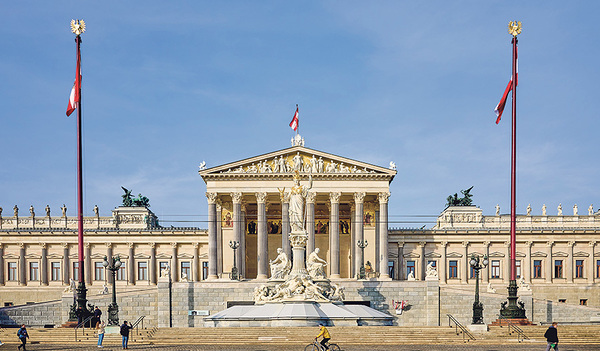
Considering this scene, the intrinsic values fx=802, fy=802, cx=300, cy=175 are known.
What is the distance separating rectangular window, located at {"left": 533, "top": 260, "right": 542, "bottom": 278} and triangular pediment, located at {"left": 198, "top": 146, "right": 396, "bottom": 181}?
934 inches

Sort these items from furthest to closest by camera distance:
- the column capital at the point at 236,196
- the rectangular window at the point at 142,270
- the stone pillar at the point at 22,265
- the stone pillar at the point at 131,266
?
the rectangular window at the point at 142,270
the stone pillar at the point at 131,266
the stone pillar at the point at 22,265
the column capital at the point at 236,196

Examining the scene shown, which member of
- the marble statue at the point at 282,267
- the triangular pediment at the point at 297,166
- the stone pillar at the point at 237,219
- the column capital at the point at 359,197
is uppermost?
the triangular pediment at the point at 297,166

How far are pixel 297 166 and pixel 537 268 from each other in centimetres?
3273

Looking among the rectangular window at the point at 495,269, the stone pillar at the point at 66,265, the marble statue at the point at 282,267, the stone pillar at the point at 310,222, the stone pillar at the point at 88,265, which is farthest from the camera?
the rectangular window at the point at 495,269

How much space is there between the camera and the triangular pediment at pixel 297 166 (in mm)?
83250

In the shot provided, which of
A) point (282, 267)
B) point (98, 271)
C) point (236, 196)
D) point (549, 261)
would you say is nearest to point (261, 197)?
point (236, 196)

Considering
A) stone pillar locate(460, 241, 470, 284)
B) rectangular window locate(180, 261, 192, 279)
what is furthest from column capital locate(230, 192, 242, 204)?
stone pillar locate(460, 241, 470, 284)

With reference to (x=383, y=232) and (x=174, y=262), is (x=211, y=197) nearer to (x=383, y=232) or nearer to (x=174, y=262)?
(x=174, y=262)

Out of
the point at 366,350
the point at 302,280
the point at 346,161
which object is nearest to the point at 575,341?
the point at 366,350

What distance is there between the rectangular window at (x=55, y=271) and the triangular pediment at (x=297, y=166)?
24.5 metres

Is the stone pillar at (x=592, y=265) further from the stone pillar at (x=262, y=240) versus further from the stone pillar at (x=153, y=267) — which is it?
the stone pillar at (x=153, y=267)

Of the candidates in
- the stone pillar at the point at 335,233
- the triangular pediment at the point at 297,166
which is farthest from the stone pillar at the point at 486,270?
the stone pillar at the point at 335,233

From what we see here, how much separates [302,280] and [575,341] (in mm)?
17138

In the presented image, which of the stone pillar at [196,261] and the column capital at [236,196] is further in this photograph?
the stone pillar at [196,261]
